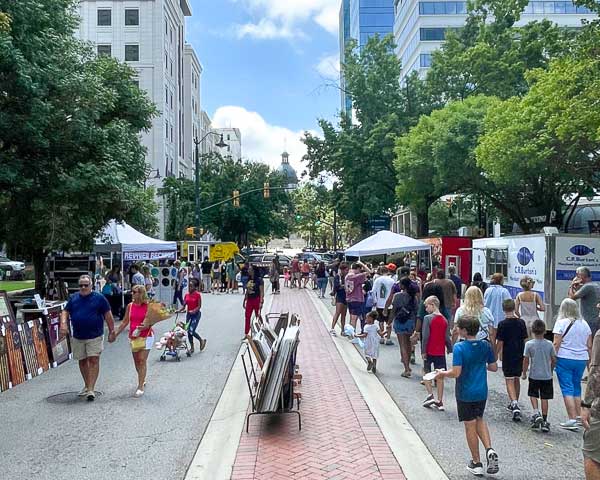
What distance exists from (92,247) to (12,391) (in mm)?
10803

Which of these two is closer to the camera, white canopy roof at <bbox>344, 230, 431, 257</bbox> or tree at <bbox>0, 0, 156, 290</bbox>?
tree at <bbox>0, 0, 156, 290</bbox>

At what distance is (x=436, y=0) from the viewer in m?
66.7

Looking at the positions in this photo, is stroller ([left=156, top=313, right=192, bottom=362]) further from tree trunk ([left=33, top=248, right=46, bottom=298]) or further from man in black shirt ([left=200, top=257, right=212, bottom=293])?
man in black shirt ([left=200, top=257, right=212, bottom=293])

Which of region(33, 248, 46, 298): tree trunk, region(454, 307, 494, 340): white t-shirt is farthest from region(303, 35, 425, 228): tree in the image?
region(454, 307, 494, 340): white t-shirt

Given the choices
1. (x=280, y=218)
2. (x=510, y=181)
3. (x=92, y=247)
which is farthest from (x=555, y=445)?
(x=280, y=218)

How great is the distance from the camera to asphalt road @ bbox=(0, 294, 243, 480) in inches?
244

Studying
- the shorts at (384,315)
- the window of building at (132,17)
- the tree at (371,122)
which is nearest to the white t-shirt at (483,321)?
the shorts at (384,315)

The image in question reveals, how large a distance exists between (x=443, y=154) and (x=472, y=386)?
24.5m

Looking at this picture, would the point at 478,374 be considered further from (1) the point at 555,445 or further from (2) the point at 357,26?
(2) the point at 357,26

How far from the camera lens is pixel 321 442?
679 cm

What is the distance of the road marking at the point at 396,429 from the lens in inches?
237

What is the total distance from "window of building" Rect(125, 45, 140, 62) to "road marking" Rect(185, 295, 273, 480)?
51.6 metres

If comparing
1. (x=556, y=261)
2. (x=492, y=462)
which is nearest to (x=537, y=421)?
(x=492, y=462)

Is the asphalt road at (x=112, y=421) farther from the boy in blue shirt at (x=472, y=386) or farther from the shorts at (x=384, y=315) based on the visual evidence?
the shorts at (x=384, y=315)
